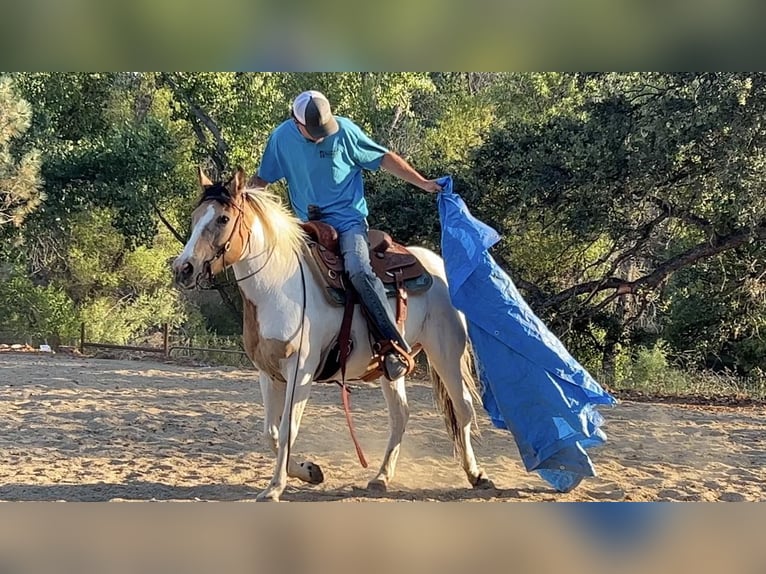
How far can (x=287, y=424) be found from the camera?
143 inches

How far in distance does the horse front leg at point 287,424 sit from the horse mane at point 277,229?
1.80 ft

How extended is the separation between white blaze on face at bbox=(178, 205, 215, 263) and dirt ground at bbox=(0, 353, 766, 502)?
148 centimetres

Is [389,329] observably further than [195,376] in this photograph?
No

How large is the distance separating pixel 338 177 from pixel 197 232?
2.93 ft

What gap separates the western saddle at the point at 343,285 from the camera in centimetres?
381

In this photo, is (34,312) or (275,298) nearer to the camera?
(275,298)

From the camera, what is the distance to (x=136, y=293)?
17.0 m

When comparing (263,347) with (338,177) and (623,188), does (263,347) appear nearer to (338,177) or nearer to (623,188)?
(338,177)

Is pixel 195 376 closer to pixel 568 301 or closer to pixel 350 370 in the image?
pixel 568 301

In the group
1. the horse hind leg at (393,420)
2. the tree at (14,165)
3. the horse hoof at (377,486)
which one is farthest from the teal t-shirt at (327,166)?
the tree at (14,165)

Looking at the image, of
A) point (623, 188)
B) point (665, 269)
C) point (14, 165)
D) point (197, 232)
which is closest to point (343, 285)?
point (197, 232)


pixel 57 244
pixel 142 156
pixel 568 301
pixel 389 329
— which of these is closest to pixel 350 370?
pixel 389 329
